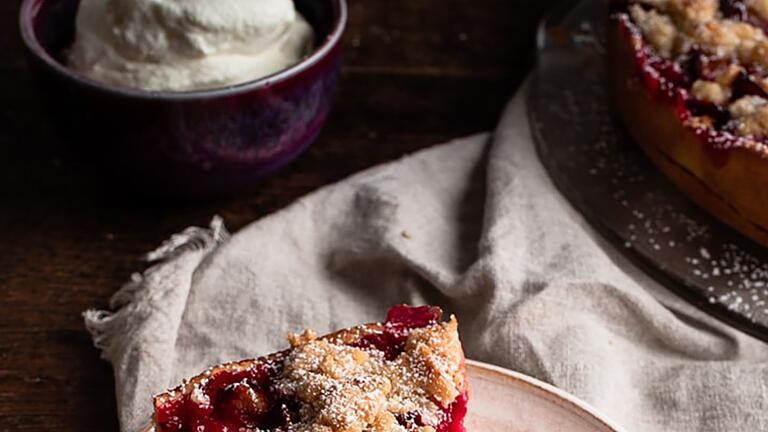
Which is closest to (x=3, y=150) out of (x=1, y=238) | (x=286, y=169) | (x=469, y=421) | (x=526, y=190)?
(x=1, y=238)

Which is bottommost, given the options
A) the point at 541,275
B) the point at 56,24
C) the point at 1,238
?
the point at 1,238

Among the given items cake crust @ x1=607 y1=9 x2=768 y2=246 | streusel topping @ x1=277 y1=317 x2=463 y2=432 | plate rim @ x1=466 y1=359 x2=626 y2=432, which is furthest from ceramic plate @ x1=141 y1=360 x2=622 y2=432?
cake crust @ x1=607 y1=9 x2=768 y2=246

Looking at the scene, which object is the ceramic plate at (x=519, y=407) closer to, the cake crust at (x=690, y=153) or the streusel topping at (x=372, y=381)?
the streusel topping at (x=372, y=381)

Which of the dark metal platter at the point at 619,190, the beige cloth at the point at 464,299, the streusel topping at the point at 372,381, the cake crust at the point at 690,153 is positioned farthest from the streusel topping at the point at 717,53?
the streusel topping at the point at 372,381

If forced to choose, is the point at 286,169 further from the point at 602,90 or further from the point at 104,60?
the point at 602,90

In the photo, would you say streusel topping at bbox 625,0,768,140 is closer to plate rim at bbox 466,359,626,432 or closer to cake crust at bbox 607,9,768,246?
cake crust at bbox 607,9,768,246

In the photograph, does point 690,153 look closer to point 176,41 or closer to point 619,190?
point 619,190
